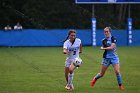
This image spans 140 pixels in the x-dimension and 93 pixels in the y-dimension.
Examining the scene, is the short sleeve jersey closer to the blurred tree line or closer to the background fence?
the background fence

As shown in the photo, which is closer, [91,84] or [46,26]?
[91,84]

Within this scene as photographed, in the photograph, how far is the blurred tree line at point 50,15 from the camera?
175 feet

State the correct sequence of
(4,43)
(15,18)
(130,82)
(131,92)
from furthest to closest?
(15,18) → (4,43) → (130,82) → (131,92)

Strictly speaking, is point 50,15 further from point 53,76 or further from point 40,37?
point 53,76

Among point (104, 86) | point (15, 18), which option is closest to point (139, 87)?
point (104, 86)

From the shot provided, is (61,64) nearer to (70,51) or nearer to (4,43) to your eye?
(70,51)

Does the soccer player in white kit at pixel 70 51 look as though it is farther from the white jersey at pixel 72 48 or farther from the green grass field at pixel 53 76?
the green grass field at pixel 53 76

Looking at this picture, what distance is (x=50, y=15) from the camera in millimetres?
55375

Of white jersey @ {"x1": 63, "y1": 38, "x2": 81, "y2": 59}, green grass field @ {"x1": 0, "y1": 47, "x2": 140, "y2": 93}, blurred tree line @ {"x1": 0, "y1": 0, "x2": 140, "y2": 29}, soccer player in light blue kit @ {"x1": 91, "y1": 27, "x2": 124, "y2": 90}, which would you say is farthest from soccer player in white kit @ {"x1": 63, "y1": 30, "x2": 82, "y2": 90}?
blurred tree line @ {"x1": 0, "y1": 0, "x2": 140, "y2": 29}

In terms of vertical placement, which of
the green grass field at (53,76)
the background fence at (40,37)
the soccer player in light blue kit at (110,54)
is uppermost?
the soccer player in light blue kit at (110,54)

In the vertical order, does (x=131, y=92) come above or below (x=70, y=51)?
below

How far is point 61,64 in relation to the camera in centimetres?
2725

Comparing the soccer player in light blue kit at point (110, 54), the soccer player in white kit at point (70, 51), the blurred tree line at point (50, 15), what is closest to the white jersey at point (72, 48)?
the soccer player in white kit at point (70, 51)

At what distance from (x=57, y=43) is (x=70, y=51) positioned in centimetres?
2832
